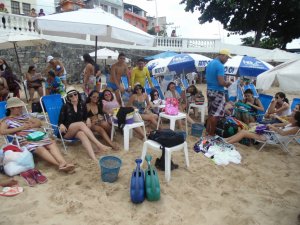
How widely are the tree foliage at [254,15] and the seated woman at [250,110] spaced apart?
14.5 metres

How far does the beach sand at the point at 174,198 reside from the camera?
2.75 m

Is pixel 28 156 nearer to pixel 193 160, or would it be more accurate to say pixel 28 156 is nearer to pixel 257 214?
pixel 193 160

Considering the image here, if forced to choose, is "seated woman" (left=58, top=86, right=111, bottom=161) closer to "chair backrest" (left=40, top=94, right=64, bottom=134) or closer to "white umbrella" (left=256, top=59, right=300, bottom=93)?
"chair backrest" (left=40, top=94, right=64, bottom=134)

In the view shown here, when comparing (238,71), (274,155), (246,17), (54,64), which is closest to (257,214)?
(274,155)

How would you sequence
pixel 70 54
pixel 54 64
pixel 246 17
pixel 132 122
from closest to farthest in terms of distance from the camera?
pixel 132 122
pixel 54 64
pixel 70 54
pixel 246 17

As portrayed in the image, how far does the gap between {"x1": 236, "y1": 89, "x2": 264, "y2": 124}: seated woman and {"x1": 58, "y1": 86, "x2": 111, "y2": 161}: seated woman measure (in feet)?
10.4

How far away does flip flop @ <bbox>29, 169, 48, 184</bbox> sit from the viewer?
10.9 feet

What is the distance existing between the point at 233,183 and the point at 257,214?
27.1 inches

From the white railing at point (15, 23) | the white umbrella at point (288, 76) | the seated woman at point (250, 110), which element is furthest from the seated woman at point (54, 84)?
the white railing at point (15, 23)

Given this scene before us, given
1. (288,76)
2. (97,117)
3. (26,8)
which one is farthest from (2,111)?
(26,8)

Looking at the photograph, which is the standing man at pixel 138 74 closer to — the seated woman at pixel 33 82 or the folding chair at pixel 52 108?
the folding chair at pixel 52 108

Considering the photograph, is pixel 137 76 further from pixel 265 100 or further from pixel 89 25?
pixel 265 100

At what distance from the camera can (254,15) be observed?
64.5ft

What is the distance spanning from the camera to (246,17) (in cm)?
1989
